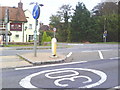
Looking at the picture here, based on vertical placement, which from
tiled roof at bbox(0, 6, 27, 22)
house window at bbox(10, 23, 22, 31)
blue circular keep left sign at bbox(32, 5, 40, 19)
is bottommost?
blue circular keep left sign at bbox(32, 5, 40, 19)

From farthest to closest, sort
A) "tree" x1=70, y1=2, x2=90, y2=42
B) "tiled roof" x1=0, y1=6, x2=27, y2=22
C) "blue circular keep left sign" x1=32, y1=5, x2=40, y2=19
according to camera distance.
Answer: "tree" x1=70, y1=2, x2=90, y2=42 → "tiled roof" x1=0, y1=6, x2=27, y2=22 → "blue circular keep left sign" x1=32, y1=5, x2=40, y2=19

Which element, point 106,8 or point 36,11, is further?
point 106,8

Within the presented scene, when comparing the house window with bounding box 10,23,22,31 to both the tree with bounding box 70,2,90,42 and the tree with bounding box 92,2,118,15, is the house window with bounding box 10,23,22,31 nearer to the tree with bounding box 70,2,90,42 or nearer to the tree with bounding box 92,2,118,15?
the tree with bounding box 70,2,90,42

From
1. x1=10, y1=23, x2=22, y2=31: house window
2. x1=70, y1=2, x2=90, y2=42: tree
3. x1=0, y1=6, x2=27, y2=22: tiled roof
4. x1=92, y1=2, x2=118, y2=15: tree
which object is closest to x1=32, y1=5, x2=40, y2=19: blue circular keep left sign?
x1=0, y1=6, x2=27, y2=22: tiled roof

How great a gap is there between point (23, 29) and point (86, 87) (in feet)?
119

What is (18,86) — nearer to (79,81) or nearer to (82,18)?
(79,81)

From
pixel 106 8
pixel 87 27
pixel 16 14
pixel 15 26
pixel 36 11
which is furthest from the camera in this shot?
pixel 106 8

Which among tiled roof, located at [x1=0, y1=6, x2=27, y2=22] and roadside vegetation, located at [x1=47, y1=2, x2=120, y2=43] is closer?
tiled roof, located at [x1=0, y1=6, x2=27, y2=22]

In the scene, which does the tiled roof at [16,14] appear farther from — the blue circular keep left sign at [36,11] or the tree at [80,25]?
the blue circular keep left sign at [36,11]

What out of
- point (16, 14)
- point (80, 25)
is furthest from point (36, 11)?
point (80, 25)

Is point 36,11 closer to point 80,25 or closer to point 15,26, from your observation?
point 15,26

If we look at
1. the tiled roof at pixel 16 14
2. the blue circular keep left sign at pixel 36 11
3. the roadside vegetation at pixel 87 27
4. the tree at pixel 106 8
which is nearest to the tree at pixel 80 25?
the roadside vegetation at pixel 87 27

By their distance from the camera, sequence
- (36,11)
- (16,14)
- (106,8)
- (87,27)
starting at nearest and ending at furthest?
(36,11)
(16,14)
(87,27)
(106,8)

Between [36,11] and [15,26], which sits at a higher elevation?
[15,26]
